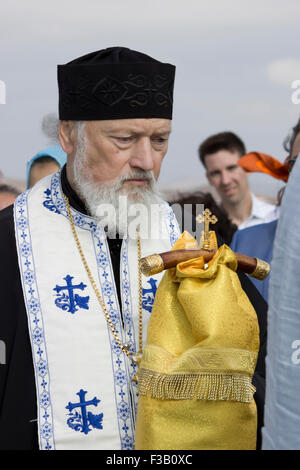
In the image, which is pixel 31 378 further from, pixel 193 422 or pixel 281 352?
pixel 281 352

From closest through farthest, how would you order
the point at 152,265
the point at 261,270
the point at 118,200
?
the point at 152,265 → the point at 261,270 → the point at 118,200

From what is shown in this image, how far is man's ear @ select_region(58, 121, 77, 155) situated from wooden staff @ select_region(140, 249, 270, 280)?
0.97m

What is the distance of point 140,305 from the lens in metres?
3.62

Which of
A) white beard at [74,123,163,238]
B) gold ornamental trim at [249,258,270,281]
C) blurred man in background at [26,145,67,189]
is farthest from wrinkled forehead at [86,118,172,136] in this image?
blurred man in background at [26,145,67,189]

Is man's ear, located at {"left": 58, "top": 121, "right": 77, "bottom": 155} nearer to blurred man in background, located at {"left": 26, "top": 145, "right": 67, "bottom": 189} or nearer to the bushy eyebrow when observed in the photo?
the bushy eyebrow

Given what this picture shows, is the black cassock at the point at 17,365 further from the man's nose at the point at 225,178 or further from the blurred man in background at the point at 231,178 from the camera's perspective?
the man's nose at the point at 225,178

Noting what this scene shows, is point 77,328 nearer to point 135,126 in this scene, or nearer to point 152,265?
point 152,265

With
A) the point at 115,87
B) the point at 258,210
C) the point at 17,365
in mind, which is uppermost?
the point at 115,87

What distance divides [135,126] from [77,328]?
33.5 inches

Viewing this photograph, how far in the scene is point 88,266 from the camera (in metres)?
3.68

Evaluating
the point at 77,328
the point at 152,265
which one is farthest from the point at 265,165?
the point at 152,265

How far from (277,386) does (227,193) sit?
18.7 feet

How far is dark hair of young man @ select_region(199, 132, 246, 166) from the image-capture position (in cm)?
783

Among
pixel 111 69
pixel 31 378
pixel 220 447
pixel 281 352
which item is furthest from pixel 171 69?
pixel 281 352
